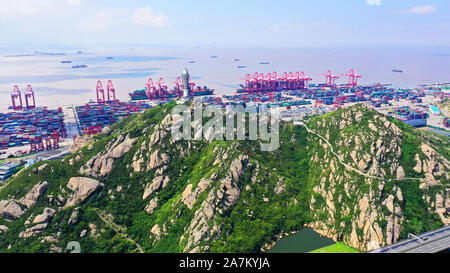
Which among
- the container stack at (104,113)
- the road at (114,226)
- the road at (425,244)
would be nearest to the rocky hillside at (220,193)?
the road at (114,226)

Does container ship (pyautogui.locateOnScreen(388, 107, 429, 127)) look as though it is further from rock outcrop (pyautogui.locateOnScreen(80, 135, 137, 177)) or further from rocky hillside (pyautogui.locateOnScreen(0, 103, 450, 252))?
rock outcrop (pyautogui.locateOnScreen(80, 135, 137, 177))

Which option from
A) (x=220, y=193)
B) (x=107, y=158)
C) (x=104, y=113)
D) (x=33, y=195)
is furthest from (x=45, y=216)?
(x=104, y=113)

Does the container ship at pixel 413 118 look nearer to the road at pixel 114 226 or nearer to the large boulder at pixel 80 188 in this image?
the road at pixel 114 226

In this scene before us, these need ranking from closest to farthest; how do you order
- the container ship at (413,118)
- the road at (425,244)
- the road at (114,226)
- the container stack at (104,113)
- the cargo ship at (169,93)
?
the road at (425,244)
the road at (114,226)
the container ship at (413,118)
the container stack at (104,113)
the cargo ship at (169,93)

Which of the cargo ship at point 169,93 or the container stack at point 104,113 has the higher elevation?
the cargo ship at point 169,93

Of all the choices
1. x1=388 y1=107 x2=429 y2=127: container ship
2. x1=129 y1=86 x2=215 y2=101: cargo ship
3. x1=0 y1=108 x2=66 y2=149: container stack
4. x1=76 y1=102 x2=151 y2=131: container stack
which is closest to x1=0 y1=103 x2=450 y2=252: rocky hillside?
x1=388 y1=107 x2=429 y2=127: container ship

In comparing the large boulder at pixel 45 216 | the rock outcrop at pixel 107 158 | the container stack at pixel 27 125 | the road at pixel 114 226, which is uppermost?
the rock outcrop at pixel 107 158

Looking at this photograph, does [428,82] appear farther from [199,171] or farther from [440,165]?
[199,171]

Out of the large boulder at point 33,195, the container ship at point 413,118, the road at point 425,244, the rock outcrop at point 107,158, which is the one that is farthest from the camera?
the container ship at point 413,118
